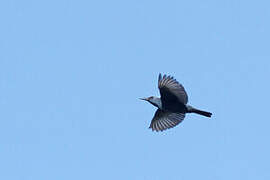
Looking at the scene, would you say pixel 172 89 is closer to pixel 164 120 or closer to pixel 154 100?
pixel 154 100

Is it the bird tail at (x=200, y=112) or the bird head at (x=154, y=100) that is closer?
the bird tail at (x=200, y=112)

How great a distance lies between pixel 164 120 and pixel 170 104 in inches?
46.6

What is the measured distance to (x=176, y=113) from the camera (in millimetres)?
34750

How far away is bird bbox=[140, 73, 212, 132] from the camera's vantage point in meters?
33.8

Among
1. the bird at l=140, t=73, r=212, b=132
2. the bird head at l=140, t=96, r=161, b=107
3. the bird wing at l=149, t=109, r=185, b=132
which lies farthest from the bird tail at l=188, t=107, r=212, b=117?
the bird head at l=140, t=96, r=161, b=107

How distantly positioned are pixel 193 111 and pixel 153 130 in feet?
8.18

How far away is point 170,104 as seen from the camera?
3428 cm

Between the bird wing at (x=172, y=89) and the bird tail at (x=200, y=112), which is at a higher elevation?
the bird wing at (x=172, y=89)

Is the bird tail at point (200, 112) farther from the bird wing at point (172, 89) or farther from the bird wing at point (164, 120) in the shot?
the bird wing at point (164, 120)

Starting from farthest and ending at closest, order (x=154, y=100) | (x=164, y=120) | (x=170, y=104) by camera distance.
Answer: (x=164, y=120) < (x=154, y=100) < (x=170, y=104)

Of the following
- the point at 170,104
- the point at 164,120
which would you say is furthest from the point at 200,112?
the point at 164,120

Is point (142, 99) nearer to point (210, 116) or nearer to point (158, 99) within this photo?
point (158, 99)

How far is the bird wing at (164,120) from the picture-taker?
114 ft

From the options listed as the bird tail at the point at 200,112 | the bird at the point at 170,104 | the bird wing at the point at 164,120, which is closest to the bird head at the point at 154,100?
the bird at the point at 170,104
